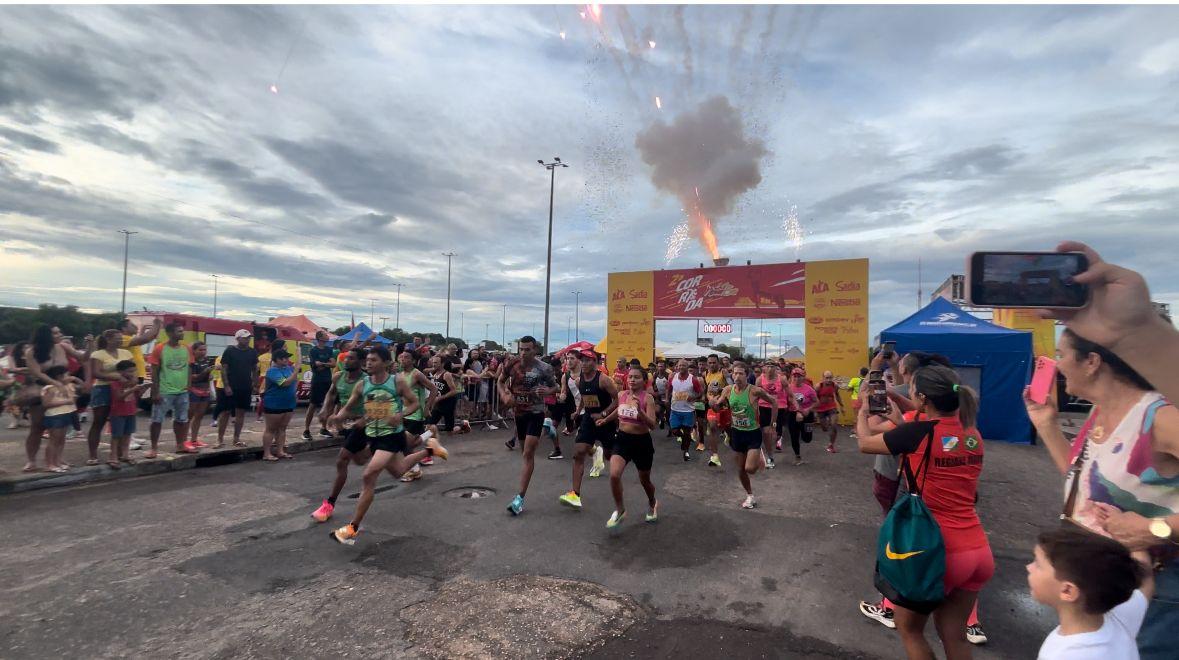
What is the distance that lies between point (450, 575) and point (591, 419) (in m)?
2.56

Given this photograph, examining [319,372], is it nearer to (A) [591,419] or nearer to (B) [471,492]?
(B) [471,492]

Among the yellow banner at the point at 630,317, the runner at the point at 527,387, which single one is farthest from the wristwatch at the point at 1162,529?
the yellow banner at the point at 630,317

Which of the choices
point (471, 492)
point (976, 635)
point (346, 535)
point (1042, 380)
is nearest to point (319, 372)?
point (471, 492)

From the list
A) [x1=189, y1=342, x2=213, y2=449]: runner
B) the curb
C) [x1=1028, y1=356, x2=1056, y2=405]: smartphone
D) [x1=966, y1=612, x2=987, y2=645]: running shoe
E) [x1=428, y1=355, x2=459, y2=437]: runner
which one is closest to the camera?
[x1=1028, y1=356, x2=1056, y2=405]: smartphone

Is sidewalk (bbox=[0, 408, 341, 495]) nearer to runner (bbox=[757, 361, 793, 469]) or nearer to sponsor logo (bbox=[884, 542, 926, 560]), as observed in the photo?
runner (bbox=[757, 361, 793, 469])

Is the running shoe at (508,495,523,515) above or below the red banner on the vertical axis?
below

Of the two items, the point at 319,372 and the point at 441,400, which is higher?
the point at 319,372

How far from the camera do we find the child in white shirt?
61.5 inches

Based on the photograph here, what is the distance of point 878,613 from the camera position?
12.8 ft

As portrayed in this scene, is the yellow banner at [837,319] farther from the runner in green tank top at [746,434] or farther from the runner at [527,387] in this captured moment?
the runner at [527,387]

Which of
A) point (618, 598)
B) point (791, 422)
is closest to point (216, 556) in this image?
point (618, 598)

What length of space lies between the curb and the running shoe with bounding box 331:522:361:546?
4.50 metres

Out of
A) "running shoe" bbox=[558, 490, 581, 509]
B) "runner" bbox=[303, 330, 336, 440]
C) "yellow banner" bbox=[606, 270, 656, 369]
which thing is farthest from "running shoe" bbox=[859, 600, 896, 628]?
"yellow banner" bbox=[606, 270, 656, 369]

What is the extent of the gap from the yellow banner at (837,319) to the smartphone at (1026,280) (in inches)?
617
